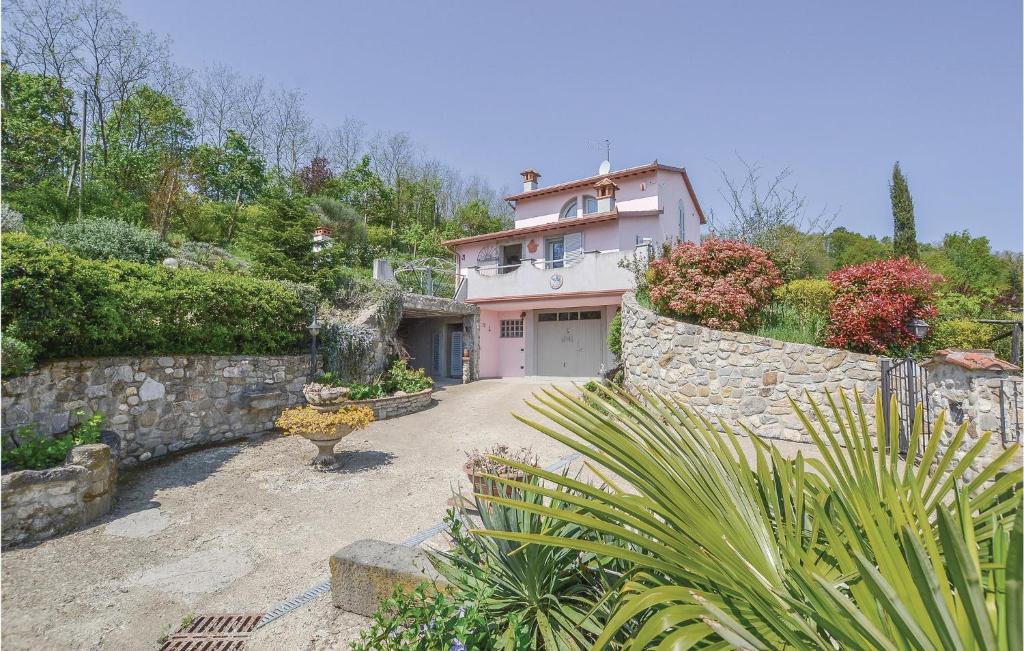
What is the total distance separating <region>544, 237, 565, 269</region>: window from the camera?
56.7ft

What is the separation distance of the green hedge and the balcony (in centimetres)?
791

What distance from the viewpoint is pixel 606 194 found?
1711cm

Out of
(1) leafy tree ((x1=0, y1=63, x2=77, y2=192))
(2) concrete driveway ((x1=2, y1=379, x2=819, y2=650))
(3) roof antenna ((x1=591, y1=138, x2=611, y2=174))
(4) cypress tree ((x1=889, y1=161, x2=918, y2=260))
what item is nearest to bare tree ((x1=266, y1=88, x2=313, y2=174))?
(1) leafy tree ((x1=0, y1=63, x2=77, y2=192))

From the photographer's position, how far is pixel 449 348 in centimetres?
1808

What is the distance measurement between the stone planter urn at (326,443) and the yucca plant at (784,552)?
19.0 ft

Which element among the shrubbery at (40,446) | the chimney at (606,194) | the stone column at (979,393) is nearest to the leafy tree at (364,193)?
the chimney at (606,194)

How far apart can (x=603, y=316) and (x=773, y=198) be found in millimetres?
6943

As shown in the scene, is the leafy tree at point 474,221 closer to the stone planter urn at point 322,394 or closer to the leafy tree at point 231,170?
the leafy tree at point 231,170

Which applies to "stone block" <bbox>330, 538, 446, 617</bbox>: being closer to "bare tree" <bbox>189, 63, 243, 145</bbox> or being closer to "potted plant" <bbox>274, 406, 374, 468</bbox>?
"potted plant" <bbox>274, 406, 374, 468</bbox>

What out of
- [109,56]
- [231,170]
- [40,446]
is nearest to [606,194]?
[40,446]

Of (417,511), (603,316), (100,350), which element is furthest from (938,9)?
(603,316)

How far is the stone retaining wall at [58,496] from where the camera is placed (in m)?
4.40

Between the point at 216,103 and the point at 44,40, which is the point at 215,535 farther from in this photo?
the point at 216,103

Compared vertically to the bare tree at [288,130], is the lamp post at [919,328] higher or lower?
lower
